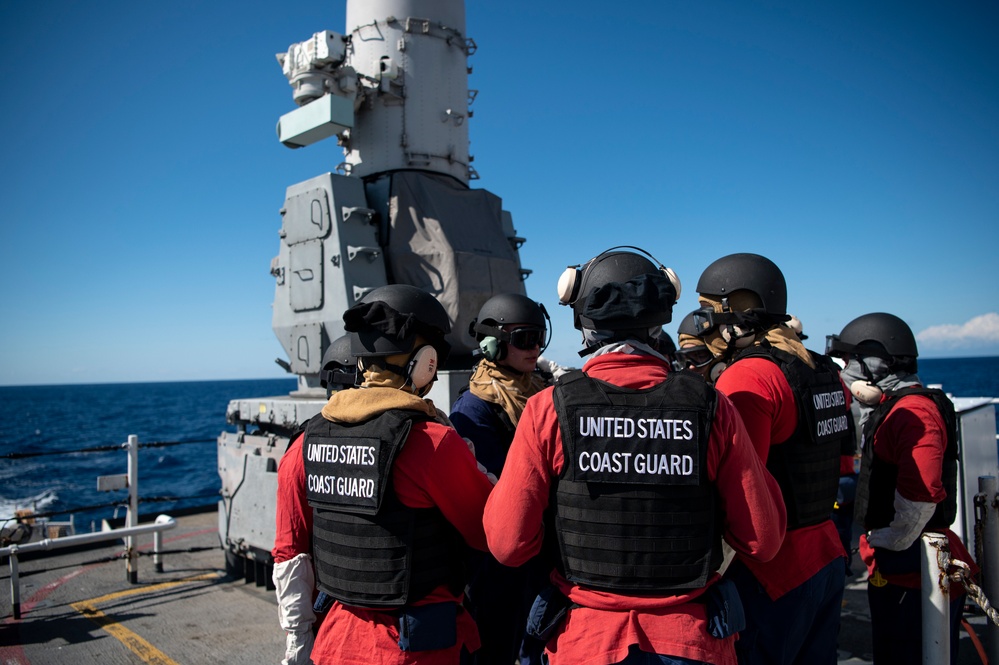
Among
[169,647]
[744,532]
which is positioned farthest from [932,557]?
[169,647]

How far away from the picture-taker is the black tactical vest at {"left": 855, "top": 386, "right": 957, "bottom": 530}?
11.9 feet

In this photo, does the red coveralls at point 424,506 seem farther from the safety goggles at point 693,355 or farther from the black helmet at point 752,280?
the safety goggles at point 693,355

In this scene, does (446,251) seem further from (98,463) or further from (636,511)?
(98,463)

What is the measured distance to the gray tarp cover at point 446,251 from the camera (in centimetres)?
665

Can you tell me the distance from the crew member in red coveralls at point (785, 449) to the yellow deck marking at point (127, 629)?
4158 mm

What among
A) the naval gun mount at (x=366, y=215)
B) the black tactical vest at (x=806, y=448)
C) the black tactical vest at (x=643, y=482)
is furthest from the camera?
the naval gun mount at (x=366, y=215)

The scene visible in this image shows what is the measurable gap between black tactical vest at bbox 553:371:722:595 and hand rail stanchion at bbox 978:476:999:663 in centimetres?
254

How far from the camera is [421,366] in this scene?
107 inches

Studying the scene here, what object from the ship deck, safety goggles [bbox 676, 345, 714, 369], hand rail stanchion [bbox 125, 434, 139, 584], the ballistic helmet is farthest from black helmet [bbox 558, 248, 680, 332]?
hand rail stanchion [bbox 125, 434, 139, 584]

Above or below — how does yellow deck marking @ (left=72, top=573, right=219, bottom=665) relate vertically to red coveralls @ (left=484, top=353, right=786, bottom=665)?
below

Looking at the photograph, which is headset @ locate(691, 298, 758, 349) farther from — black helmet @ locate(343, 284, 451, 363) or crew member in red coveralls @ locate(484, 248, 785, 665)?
black helmet @ locate(343, 284, 451, 363)

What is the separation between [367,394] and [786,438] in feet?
5.89

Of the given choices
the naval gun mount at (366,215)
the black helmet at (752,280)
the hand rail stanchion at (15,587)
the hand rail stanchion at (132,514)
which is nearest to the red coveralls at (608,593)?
the black helmet at (752,280)

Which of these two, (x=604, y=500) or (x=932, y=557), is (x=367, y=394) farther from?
(x=932, y=557)
